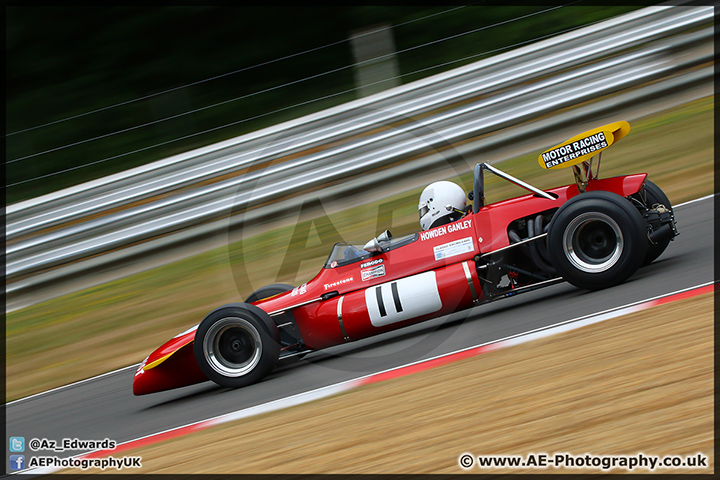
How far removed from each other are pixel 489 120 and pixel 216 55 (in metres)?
6.81

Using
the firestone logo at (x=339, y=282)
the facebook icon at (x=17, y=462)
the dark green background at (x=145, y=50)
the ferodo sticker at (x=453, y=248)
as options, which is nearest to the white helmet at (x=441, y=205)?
the ferodo sticker at (x=453, y=248)

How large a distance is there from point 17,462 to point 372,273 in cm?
282

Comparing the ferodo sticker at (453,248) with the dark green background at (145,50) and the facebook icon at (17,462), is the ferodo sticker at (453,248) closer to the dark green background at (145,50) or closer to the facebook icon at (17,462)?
the facebook icon at (17,462)

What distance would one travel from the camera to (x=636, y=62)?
927 cm

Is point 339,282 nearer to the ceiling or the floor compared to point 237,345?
nearer to the ceiling

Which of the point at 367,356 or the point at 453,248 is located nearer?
the point at 453,248

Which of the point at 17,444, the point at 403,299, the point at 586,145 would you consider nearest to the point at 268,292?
the point at 403,299

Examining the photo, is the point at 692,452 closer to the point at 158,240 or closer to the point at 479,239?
the point at 479,239

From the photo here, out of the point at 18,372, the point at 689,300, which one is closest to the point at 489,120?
the point at 689,300

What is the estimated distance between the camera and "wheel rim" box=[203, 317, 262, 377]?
5254mm

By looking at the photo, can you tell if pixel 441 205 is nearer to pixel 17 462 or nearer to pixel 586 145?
pixel 586 145

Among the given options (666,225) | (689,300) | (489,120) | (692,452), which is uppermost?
(489,120)

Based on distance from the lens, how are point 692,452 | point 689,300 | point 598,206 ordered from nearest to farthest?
point 692,452
point 689,300
point 598,206

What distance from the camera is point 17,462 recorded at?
4930 mm
